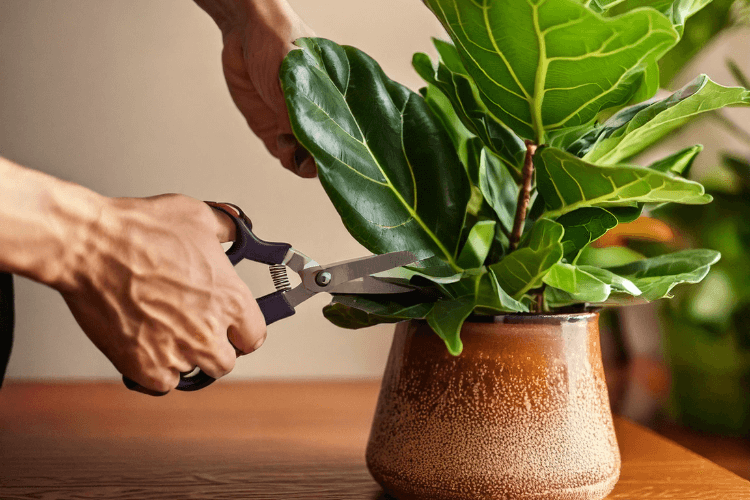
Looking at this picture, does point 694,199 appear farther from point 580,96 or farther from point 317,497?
point 317,497

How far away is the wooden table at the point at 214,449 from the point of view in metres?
0.57

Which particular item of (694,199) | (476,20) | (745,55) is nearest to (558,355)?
(694,199)

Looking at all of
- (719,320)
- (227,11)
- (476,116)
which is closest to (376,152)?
(476,116)

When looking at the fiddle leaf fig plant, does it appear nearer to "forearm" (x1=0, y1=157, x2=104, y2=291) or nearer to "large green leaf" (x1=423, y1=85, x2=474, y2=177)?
"large green leaf" (x1=423, y1=85, x2=474, y2=177)

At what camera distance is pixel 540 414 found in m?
0.46

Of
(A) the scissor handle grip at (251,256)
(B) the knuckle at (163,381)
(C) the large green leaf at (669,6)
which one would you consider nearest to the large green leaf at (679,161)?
(C) the large green leaf at (669,6)

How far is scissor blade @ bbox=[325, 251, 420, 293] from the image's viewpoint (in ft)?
1.57

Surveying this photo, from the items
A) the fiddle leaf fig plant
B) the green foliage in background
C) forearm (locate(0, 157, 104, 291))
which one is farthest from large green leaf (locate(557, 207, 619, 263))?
the green foliage in background

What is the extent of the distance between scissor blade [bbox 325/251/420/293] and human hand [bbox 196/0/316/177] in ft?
0.55

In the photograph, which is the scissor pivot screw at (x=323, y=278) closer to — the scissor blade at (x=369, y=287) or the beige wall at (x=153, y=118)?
the scissor blade at (x=369, y=287)

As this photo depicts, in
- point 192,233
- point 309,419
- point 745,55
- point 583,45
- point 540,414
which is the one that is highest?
Result: point 745,55

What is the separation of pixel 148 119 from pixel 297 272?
0.65 meters

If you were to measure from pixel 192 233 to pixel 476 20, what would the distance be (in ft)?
0.84

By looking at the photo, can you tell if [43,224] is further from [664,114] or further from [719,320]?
[719,320]
